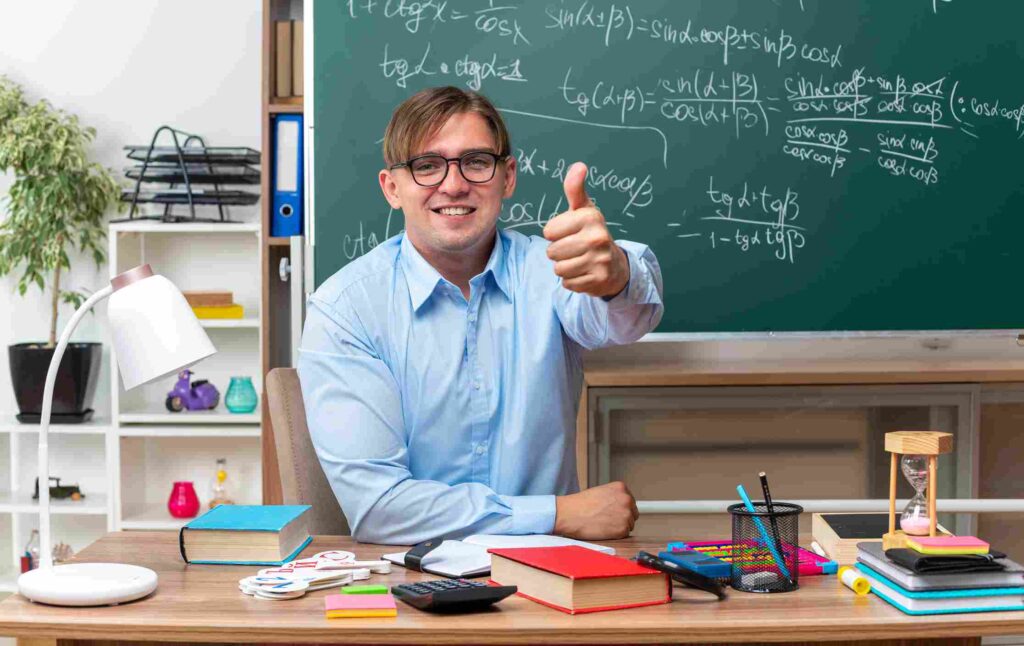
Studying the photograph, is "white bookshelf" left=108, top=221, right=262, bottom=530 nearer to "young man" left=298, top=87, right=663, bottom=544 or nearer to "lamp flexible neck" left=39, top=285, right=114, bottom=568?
"young man" left=298, top=87, right=663, bottom=544

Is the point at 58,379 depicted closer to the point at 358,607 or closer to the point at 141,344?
the point at 141,344

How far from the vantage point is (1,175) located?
3.90 meters

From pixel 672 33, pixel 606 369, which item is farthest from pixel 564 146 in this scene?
pixel 606 369

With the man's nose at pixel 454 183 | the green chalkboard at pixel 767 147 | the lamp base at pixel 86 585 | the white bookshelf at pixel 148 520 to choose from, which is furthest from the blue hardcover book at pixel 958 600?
the white bookshelf at pixel 148 520

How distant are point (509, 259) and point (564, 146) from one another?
1022mm

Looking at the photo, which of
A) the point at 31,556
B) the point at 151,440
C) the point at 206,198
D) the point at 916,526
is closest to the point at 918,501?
the point at 916,526

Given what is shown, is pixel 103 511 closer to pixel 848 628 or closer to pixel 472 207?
pixel 472 207

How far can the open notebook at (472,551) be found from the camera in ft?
4.47

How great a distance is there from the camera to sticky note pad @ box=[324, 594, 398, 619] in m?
1.20

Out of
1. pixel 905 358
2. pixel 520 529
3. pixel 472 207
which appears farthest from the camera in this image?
pixel 905 358

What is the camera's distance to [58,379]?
364 centimetres

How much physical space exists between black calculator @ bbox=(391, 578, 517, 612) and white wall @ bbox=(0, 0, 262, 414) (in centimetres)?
282

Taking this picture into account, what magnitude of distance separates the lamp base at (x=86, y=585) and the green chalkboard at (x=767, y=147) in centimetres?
164

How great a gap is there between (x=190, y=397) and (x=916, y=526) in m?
2.88
